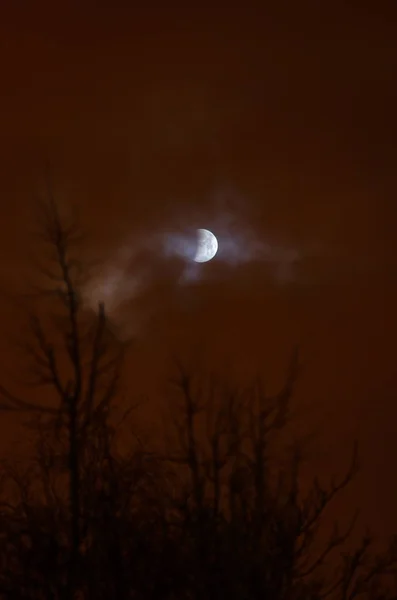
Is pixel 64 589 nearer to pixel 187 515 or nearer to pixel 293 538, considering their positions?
pixel 187 515

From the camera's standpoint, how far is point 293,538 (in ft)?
31.6

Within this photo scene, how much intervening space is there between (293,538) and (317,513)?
62 cm

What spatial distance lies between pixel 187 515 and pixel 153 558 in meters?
0.50

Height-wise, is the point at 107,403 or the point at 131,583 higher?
the point at 107,403

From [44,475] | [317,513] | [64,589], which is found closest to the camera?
[64,589]

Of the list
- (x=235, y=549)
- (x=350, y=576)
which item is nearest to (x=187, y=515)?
(x=235, y=549)

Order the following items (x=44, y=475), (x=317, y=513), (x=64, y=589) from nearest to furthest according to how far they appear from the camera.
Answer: (x=64, y=589)
(x=44, y=475)
(x=317, y=513)

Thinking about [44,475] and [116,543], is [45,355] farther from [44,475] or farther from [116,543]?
[116,543]

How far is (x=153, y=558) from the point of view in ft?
29.5

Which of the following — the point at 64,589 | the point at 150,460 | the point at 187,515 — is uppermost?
the point at 150,460

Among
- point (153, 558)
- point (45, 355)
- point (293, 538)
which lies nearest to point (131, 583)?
point (153, 558)

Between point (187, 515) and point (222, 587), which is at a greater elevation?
point (187, 515)

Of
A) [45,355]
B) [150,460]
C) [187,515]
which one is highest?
[45,355]

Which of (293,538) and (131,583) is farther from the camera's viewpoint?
(293,538)
